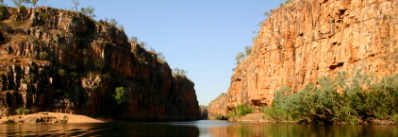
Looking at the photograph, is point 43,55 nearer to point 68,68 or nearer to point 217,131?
point 68,68

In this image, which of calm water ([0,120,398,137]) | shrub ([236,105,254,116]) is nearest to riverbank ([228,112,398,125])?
shrub ([236,105,254,116])

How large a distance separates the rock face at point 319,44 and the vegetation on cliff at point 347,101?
27.4 ft

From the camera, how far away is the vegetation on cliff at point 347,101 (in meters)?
52.3

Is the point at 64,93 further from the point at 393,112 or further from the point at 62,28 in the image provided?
the point at 393,112

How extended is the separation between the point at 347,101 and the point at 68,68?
2496 inches

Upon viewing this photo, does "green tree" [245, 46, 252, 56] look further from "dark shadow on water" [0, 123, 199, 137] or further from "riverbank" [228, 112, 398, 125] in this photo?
"dark shadow on water" [0, 123, 199, 137]

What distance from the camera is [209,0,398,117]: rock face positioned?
64.1 metres

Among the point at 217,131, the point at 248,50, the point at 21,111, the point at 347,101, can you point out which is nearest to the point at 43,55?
the point at 21,111

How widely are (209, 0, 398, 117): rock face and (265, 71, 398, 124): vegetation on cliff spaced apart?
835cm

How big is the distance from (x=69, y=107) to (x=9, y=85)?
13.4 meters

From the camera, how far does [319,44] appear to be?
263 ft

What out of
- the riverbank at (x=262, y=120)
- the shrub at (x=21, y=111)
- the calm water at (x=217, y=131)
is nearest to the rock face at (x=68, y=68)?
the shrub at (x=21, y=111)

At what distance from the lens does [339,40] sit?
74.4m

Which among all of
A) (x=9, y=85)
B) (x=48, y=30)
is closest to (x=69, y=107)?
(x=9, y=85)
